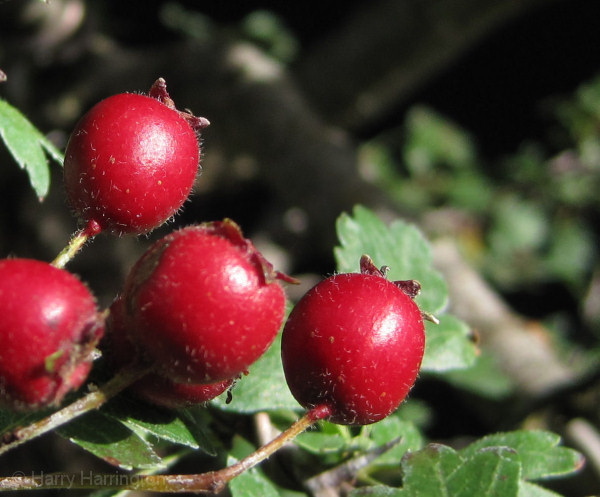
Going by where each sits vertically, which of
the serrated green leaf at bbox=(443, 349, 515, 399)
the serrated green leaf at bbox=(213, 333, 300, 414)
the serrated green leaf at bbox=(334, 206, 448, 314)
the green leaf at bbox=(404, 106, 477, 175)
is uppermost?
the serrated green leaf at bbox=(334, 206, 448, 314)

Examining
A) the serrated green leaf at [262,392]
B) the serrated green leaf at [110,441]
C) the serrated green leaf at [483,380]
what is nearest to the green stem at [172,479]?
the serrated green leaf at [110,441]

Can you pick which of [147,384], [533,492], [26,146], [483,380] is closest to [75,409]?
[147,384]

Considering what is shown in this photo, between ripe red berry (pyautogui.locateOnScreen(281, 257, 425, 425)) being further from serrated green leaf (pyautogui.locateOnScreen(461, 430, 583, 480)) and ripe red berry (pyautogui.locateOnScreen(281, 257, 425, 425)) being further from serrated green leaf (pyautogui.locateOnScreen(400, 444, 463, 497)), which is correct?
serrated green leaf (pyautogui.locateOnScreen(461, 430, 583, 480))

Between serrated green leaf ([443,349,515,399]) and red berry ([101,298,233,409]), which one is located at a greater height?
red berry ([101,298,233,409])

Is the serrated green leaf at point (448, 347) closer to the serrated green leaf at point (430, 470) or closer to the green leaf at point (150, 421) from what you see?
the serrated green leaf at point (430, 470)

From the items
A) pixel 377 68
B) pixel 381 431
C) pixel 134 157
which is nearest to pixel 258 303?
pixel 134 157

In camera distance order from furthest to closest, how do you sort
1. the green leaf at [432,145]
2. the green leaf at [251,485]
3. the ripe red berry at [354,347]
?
the green leaf at [432,145]
the green leaf at [251,485]
the ripe red berry at [354,347]

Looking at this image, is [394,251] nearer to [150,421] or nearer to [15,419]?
[150,421]

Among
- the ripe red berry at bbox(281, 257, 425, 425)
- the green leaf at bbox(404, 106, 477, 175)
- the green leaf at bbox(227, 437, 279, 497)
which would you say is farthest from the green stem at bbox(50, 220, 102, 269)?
the green leaf at bbox(404, 106, 477, 175)
